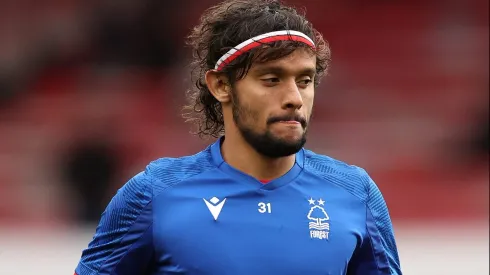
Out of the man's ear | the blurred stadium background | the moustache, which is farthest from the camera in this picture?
the blurred stadium background

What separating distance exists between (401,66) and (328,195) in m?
9.34

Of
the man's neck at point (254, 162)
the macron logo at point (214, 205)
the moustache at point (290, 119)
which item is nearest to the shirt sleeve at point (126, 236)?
A: the macron logo at point (214, 205)

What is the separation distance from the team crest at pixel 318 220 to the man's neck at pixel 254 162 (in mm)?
135

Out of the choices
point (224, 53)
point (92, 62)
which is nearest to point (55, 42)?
point (92, 62)

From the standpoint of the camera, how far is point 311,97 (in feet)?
10.1

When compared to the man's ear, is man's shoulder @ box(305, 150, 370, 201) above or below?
below

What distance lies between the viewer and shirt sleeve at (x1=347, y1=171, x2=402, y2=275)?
3.15 meters

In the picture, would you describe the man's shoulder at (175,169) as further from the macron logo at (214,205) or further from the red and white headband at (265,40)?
the red and white headband at (265,40)

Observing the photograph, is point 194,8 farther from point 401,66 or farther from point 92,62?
point 401,66

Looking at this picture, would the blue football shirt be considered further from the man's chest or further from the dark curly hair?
the dark curly hair

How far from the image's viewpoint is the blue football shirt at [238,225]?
118 inches

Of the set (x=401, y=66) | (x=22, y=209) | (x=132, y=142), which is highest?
(x=401, y=66)

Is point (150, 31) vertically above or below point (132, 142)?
above

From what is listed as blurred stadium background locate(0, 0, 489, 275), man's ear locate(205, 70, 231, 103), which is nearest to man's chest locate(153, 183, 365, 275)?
man's ear locate(205, 70, 231, 103)
